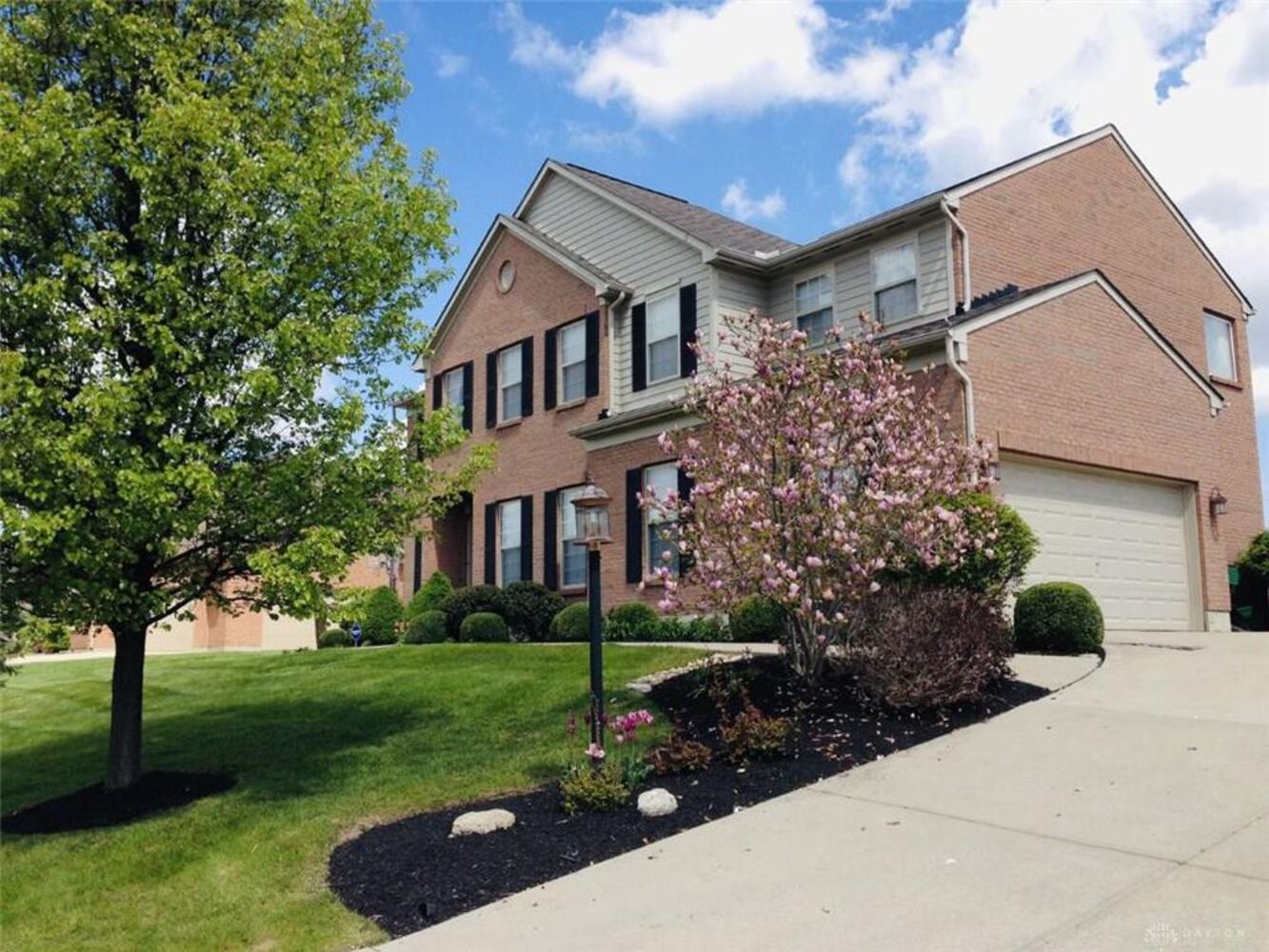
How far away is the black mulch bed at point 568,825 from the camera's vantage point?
647 centimetres

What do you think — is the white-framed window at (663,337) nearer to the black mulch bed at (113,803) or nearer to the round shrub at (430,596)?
the round shrub at (430,596)

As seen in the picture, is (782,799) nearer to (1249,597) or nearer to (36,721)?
(36,721)

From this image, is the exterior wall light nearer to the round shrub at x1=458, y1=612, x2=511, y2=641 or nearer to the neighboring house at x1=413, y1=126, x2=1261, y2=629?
the neighboring house at x1=413, y1=126, x2=1261, y2=629

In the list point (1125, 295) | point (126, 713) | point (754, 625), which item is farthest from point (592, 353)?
point (126, 713)

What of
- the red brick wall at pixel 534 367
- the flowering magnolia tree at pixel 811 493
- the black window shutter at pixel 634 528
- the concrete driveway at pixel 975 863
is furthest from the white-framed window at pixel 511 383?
the concrete driveway at pixel 975 863

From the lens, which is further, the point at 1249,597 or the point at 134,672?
the point at 1249,597

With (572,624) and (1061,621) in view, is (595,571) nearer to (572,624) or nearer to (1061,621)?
(1061,621)

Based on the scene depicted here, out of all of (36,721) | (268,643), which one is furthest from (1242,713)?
(268,643)

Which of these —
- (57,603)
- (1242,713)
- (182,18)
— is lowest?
(1242,713)

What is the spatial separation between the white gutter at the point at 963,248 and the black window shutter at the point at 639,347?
585 centimetres

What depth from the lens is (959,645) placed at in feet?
30.3

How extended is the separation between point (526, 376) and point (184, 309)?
13794 millimetres

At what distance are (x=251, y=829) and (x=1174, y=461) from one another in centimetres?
1454

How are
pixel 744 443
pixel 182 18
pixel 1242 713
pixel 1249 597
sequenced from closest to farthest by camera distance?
1. pixel 1242 713
2. pixel 182 18
3. pixel 744 443
4. pixel 1249 597
